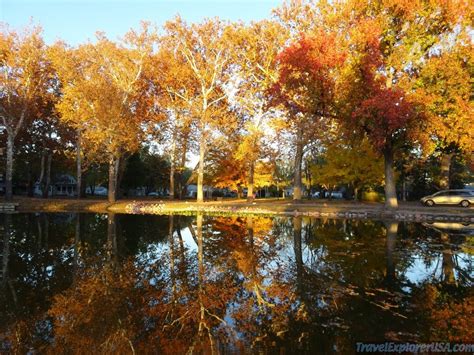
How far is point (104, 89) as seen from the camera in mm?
34250

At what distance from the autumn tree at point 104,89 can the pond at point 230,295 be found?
74.3ft

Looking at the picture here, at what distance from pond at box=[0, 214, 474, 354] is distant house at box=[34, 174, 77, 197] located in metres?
80.6

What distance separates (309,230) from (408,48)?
1589cm

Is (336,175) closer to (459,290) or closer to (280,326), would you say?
(459,290)

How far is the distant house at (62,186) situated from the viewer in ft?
284

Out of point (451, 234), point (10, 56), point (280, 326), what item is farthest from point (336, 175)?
point (280, 326)

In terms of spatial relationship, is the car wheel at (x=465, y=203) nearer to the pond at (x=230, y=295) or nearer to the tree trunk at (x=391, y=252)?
the tree trunk at (x=391, y=252)

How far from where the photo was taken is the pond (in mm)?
5230

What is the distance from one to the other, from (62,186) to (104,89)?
2907 inches

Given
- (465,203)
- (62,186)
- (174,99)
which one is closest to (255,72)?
(174,99)

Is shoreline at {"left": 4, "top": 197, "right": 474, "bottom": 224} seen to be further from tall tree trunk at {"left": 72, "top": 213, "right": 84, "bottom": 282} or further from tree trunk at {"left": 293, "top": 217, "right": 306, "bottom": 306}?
tall tree trunk at {"left": 72, "top": 213, "right": 84, "bottom": 282}

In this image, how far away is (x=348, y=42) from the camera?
23.6 meters

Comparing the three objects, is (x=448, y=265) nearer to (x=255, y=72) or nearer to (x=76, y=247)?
(x=76, y=247)

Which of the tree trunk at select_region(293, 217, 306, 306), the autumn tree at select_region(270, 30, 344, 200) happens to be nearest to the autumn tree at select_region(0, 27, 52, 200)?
the autumn tree at select_region(270, 30, 344, 200)
